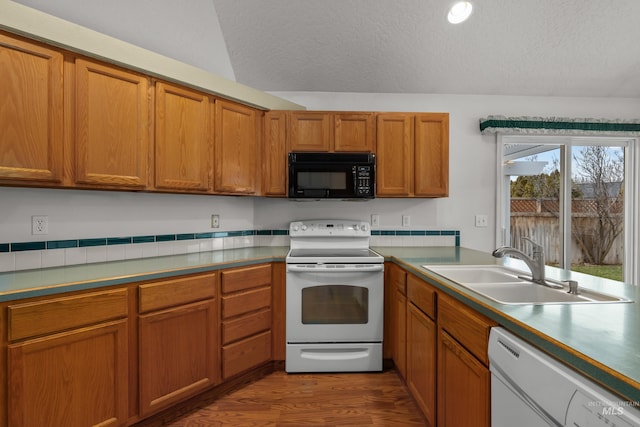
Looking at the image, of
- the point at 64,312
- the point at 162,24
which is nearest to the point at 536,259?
the point at 64,312

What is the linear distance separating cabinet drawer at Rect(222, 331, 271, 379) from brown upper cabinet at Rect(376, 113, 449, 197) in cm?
153

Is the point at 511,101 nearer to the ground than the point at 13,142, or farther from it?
farther from it

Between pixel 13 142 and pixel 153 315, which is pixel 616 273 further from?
pixel 13 142

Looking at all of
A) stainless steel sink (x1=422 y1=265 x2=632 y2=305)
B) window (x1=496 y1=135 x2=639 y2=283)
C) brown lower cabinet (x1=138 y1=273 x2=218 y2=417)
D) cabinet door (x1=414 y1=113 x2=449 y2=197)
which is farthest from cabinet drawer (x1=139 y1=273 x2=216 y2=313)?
window (x1=496 y1=135 x2=639 y2=283)

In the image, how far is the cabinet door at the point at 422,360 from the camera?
158cm

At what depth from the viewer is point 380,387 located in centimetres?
215

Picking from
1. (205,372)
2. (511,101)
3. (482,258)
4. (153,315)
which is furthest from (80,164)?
(511,101)

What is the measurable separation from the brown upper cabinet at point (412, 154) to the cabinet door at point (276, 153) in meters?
0.82

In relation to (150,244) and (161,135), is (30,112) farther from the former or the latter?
(150,244)

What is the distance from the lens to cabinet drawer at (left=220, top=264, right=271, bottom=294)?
2.05 meters

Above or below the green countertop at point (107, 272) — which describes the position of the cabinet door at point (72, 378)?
below

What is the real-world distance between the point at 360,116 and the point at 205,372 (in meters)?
2.27

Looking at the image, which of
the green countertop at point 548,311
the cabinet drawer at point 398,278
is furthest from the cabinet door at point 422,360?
the green countertop at point 548,311

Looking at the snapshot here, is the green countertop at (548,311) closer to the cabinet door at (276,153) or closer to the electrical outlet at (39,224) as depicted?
the electrical outlet at (39,224)
